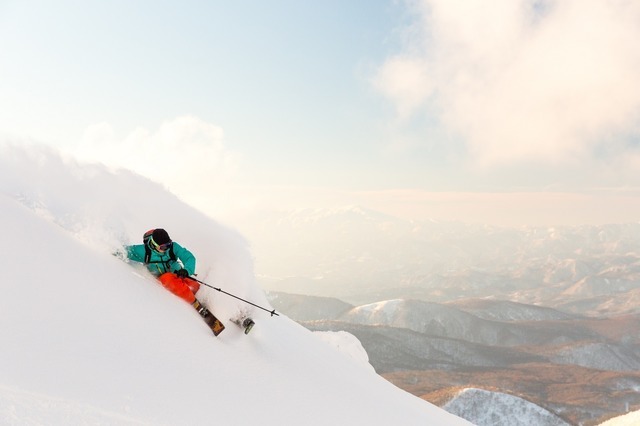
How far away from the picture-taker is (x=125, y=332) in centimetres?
577

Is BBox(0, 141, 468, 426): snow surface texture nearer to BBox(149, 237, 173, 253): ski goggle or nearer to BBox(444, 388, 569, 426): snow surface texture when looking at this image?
BBox(149, 237, 173, 253): ski goggle

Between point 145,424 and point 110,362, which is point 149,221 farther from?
point 145,424

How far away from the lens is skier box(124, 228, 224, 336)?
800 centimetres

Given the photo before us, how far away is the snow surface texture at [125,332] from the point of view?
13.9 feet

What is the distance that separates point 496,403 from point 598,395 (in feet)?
299

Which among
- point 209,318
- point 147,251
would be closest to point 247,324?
point 209,318

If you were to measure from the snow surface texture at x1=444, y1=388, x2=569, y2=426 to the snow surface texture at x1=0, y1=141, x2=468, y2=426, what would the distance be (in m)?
75.8

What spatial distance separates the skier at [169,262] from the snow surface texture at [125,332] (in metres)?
0.25

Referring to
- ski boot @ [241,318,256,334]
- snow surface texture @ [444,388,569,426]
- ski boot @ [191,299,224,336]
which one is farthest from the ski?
snow surface texture @ [444,388,569,426]

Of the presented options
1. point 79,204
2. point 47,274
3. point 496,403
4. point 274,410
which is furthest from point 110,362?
point 496,403

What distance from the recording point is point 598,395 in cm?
→ 13575

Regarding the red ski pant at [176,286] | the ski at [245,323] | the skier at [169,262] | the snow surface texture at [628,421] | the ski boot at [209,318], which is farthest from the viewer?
the snow surface texture at [628,421]

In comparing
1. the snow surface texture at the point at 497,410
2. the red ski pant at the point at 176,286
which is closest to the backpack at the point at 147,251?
the red ski pant at the point at 176,286

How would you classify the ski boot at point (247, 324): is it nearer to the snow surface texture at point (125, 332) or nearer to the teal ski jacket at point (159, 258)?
the snow surface texture at point (125, 332)
